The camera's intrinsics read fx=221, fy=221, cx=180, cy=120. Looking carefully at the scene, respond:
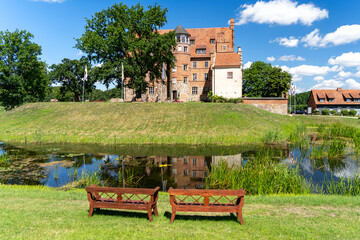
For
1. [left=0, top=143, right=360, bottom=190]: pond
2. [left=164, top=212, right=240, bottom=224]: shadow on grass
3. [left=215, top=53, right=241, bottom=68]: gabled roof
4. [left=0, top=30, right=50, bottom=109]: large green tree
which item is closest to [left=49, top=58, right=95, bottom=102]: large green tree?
[left=0, top=30, right=50, bottom=109]: large green tree

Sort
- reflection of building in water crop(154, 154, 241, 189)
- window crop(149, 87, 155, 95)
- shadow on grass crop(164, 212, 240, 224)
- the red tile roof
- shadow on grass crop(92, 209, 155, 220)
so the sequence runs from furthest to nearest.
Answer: the red tile roof < window crop(149, 87, 155, 95) < reflection of building in water crop(154, 154, 241, 189) < shadow on grass crop(92, 209, 155, 220) < shadow on grass crop(164, 212, 240, 224)

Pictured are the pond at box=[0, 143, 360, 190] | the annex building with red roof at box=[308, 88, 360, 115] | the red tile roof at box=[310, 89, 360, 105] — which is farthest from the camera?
the red tile roof at box=[310, 89, 360, 105]

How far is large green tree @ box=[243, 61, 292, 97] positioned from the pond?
41507 millimetres

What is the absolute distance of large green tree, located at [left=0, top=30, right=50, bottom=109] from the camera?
43500 millimetres

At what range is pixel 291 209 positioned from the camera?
7.80 m

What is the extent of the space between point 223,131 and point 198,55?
1191 inches

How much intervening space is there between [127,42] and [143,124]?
16.6 meters

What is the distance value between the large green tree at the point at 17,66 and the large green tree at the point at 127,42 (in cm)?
1378

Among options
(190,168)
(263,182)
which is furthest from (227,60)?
(263,182)

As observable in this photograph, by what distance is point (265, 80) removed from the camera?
63719 mm

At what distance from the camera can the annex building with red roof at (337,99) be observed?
6850cm

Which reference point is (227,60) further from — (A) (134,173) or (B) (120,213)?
(B) (120,213)

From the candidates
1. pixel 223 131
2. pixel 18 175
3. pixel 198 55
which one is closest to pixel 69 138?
pixel 18 175

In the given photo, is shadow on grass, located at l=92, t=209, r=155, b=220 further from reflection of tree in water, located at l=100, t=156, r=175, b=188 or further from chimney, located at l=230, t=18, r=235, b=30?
chimney, located at l=230, t=18, r=235, b=30
